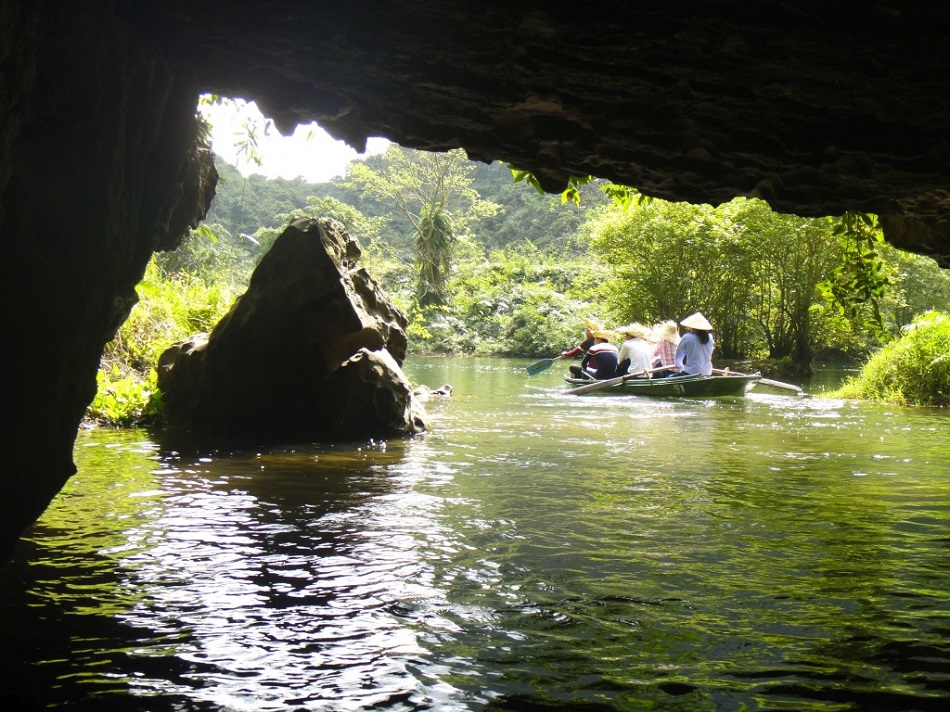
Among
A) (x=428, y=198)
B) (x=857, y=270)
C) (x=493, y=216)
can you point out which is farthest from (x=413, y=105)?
(x=493, y=216)

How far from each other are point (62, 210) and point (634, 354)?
13.7 metres

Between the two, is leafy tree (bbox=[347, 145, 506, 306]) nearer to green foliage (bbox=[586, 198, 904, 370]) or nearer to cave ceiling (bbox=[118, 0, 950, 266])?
green foliage (bbox=[586, 198, 904, 370])

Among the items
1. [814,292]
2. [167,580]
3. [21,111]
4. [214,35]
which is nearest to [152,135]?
[214,35]

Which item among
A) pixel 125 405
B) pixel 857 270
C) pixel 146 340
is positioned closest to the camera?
pixel 857 270

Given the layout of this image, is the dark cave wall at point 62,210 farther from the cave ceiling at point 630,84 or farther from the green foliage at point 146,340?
the green foliage at point 146,340

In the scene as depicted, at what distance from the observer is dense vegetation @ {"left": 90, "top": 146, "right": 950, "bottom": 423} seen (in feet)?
34.4

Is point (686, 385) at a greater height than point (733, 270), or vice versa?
point (733, 270)

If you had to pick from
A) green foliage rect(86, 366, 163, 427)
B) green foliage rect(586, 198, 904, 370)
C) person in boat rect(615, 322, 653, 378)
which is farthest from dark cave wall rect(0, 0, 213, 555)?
green foliage rect(586, 198, 904, 370)

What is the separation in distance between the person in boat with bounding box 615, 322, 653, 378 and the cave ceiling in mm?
11658

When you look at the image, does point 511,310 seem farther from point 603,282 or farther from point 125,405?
point 125,405

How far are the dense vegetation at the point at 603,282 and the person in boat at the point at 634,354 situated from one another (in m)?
2.71

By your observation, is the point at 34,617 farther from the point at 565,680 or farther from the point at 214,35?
the point at 214,35

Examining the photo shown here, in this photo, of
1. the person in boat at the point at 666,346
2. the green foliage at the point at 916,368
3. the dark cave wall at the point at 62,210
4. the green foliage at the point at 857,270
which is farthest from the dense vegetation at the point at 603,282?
the person in boat at the point at 666,346

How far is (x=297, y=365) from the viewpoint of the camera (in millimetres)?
9484
